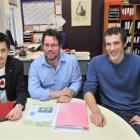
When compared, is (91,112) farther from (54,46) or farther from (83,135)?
(54,46)

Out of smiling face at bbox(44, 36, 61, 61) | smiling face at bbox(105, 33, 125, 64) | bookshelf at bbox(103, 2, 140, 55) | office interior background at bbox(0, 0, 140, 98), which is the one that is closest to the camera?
smiling face at bbox(105, 33, 125, 64)

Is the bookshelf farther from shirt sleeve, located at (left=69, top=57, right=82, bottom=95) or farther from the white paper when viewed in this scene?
the white paper

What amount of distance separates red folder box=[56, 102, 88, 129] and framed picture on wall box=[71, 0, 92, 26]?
391cm

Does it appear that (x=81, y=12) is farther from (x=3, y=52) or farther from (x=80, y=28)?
(x=3, y=52)

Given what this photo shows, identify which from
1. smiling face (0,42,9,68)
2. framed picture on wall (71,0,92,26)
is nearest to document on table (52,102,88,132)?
smiling face (0,42,9,68)

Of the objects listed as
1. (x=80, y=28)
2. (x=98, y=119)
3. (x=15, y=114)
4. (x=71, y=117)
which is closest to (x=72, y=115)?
(x=71, y=117)

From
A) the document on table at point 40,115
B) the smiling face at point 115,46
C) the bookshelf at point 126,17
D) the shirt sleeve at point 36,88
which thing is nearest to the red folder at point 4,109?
the document on table at point 40,115

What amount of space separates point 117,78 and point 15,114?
0.85 meters

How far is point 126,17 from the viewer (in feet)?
15.8

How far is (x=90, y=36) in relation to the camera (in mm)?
5387

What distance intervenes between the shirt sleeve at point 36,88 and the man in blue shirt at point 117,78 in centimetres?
32

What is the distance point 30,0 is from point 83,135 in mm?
4511

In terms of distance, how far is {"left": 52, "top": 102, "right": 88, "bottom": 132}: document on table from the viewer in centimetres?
131

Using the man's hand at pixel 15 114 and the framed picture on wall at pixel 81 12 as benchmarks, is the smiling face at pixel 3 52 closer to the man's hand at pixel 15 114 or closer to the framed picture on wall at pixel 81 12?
the man's hand at pixel 15 114
